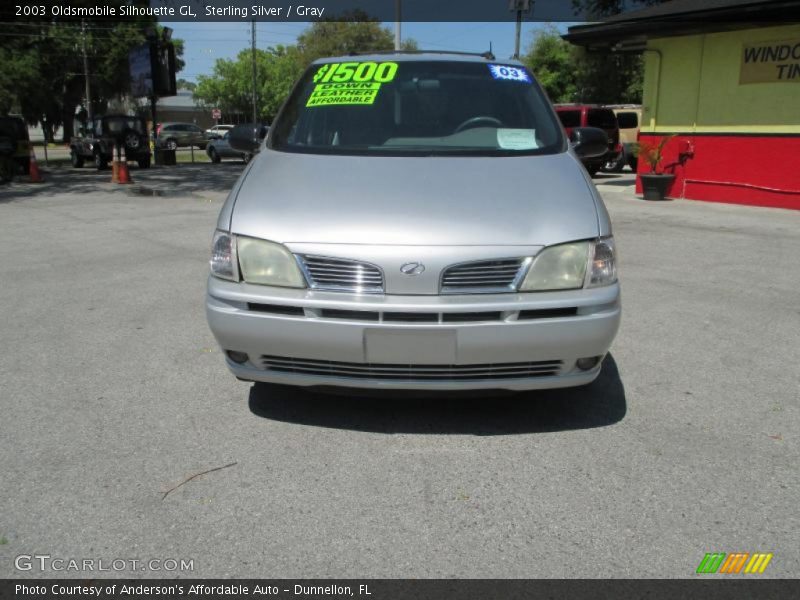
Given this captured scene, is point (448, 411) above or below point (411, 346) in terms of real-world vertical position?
below

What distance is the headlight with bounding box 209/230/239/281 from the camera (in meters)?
3.30

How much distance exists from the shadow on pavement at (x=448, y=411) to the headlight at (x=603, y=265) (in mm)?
705

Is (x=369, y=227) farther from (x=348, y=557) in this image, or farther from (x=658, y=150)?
(x=658, y=150)

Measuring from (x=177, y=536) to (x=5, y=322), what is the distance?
3644mm

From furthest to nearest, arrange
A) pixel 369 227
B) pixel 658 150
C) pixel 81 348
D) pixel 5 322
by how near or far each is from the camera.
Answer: pixel 658 150
pixel 5 322
pixel 81 348
pixel 369 227

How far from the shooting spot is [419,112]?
173 inches

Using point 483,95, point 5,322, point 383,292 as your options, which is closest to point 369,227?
point 383,292

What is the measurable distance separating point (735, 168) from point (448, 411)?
1207cm

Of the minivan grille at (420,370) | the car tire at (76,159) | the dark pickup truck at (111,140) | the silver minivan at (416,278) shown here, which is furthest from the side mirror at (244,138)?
the car tire at (76,159)

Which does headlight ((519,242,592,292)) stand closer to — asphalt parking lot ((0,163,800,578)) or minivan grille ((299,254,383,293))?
minivan grille ((299,254,383,293))

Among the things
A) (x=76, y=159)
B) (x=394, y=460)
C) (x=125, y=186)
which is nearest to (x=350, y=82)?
(x=394, y=460)

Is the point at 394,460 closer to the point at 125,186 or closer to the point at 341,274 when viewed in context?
the point at 341,274

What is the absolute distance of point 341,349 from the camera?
122 inches

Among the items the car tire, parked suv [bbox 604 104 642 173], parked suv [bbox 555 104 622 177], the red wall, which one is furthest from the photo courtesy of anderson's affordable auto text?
the car tire
